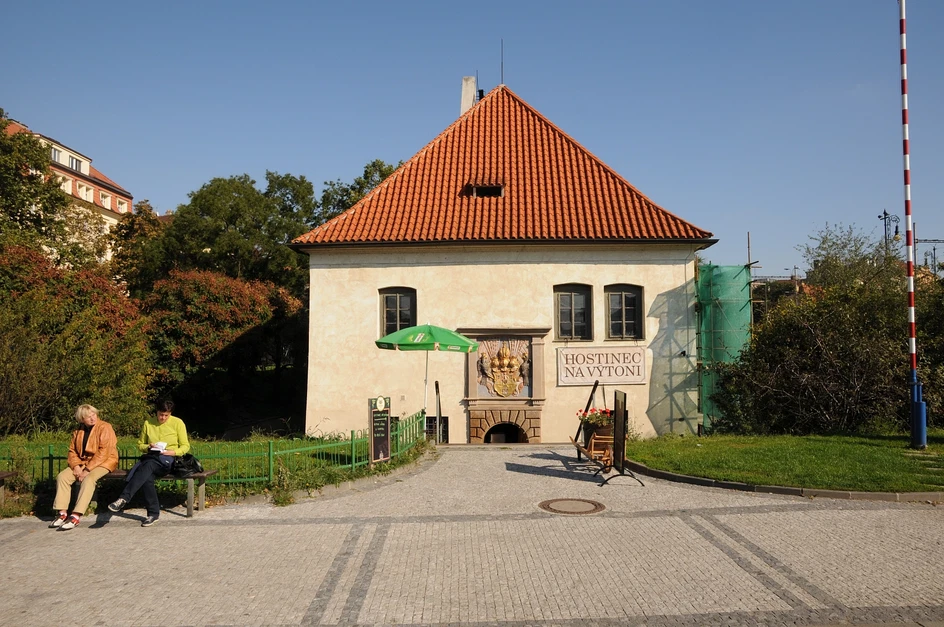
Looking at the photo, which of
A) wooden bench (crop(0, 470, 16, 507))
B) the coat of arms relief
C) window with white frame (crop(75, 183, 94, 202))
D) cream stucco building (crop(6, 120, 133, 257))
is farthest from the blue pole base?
window with white frame (crop(75, 183, 94, 202))

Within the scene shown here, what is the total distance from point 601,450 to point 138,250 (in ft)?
103

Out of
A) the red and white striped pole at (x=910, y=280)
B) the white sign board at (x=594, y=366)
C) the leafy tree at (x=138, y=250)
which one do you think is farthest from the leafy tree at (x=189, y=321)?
the red and white striped pole at (x=910, y=280)

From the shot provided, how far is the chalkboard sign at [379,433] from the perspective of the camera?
40.5 ft

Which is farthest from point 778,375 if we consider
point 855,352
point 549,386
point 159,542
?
point 159,542

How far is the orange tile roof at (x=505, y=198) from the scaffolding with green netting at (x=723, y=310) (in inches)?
79.2

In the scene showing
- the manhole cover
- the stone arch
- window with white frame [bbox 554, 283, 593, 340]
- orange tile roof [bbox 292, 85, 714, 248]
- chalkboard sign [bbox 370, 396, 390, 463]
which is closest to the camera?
the manhole cover

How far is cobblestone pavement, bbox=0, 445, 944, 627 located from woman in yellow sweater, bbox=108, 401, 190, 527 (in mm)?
350

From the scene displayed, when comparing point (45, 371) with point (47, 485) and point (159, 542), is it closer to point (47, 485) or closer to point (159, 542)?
point (47, 485)

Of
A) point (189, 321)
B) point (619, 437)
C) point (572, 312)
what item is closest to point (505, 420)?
point (572, 312)

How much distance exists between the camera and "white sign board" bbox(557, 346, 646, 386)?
2020cm

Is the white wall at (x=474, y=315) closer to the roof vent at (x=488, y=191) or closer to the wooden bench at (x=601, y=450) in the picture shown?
the roof vent at (x=488, y=191)

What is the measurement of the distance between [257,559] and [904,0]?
15196mm

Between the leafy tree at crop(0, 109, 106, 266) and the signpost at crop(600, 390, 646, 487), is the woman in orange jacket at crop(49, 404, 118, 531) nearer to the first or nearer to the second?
the signpost at crop(600, 390, 646, 487)

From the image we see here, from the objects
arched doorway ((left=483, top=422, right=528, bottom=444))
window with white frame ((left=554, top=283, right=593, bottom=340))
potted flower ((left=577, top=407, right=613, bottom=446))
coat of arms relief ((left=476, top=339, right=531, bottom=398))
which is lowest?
arched doorway ((left=483, top=422, right=528, bottom=444))
